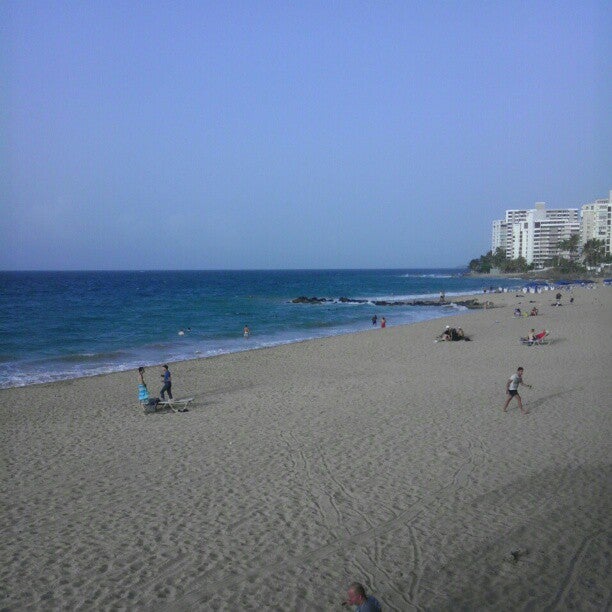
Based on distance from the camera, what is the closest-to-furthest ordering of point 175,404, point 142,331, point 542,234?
point 175,404, point 142,331, point 542,234

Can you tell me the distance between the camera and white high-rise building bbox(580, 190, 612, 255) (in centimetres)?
15188

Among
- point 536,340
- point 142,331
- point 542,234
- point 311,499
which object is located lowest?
point 142,331

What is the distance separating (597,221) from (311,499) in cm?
17366

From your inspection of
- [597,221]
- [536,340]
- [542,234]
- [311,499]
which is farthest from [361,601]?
[542,234]

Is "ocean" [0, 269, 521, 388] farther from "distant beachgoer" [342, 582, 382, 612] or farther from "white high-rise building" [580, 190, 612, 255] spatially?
"white high-rise building" [580, 190, 612, 255]

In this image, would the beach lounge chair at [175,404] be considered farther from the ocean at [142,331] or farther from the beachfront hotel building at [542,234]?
the beachfront hotel building at [542,234]

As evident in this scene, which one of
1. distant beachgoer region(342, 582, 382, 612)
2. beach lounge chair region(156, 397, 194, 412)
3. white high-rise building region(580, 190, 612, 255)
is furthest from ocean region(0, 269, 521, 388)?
white high-rise building region(580, 190, 612, 255)

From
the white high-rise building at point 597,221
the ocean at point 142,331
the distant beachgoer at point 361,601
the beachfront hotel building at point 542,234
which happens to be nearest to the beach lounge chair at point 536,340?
the ocean at point 142,331

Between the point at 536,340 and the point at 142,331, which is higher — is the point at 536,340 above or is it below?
above

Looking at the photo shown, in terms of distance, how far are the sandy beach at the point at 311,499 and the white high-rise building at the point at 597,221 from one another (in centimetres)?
14931

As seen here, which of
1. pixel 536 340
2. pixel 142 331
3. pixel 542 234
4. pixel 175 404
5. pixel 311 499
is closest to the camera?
pixel 311 499

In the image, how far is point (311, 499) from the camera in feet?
28.4

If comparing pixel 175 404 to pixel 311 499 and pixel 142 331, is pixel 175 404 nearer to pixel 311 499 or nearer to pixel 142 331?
pixel 311 499

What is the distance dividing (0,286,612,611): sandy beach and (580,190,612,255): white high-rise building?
5878 inches
